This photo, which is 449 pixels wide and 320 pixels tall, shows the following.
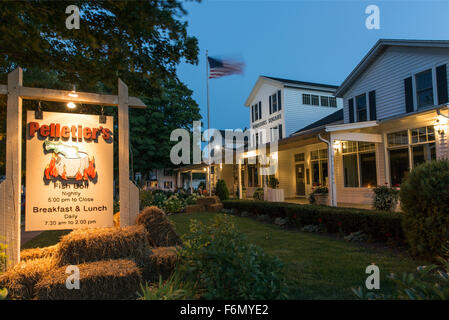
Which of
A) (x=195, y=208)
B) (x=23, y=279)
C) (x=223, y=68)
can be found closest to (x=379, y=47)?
(x=223, y=68)

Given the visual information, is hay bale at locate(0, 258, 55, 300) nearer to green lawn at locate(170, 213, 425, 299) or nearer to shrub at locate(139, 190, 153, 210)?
green lawn at locate(170, 213, 425, 299)

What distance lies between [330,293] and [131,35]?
4.43 m

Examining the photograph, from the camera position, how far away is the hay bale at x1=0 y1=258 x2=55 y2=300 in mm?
3164

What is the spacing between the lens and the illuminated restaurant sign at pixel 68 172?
3.97 metres

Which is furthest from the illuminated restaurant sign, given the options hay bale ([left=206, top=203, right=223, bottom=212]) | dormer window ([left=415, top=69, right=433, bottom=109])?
dormer window ([left=415, top=69, right=433, bottom=109])

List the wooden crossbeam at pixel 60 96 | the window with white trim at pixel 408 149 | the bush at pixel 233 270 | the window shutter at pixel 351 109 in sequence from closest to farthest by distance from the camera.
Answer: the bush at pixel 233 270, the wooden crossbeam at pixel 60 96, the window with white trim at pixel 408 149, the window shutter at pixel 351 109

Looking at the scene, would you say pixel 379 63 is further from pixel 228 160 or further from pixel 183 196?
pixel 183 196

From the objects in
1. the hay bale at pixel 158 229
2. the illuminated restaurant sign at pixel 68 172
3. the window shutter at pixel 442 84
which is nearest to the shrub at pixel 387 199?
the window shutter at pixel 442 84

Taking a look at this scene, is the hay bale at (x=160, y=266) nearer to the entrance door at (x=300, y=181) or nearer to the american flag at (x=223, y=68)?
the american flag at (x=223, y=68)

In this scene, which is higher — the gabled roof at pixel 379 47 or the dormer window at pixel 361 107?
the gabled roof at pixel 379 47

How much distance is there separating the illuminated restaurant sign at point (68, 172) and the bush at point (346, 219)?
17.5 feet

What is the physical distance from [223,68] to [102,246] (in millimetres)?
12379

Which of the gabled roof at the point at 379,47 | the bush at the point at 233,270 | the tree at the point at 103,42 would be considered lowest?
the bush at the point at 233,270

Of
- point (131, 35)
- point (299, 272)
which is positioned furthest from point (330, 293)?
point (131, 35)
